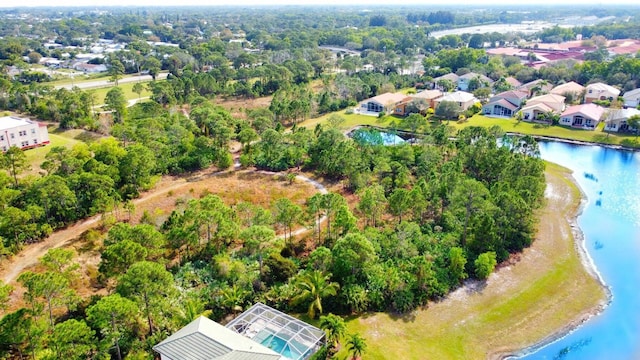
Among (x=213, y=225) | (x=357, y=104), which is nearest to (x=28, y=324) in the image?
(x=213, y=225)

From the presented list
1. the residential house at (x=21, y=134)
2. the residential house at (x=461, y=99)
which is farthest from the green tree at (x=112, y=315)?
the residential house at (x=461, y=99)

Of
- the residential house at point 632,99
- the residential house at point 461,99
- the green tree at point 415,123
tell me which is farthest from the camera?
the residential house at point 632,99

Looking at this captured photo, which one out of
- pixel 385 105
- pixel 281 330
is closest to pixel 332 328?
pixel 281 330

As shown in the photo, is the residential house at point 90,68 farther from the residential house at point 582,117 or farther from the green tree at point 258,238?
the residential house at point 582,117

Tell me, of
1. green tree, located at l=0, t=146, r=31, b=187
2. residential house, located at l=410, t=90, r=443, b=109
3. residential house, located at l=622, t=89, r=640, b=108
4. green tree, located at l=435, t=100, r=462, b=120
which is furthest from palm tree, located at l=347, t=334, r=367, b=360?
residential house, located at l=622, t=89, r=640, b=108

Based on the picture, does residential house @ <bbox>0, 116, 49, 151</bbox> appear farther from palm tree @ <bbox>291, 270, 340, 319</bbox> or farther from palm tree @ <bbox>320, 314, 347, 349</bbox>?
palm tree @ <bbox>320, 314, 347, 349</bbox>

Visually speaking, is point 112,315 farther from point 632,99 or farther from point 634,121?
point 632,99
